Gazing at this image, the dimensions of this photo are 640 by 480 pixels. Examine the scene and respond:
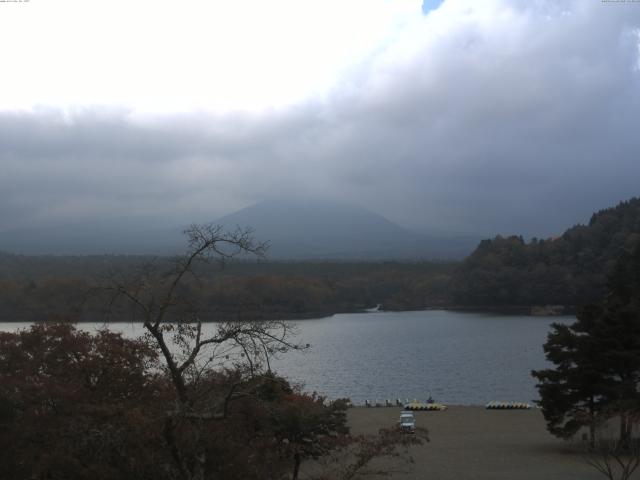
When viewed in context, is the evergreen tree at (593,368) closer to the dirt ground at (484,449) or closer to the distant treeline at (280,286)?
the dirt ground at (484,449)

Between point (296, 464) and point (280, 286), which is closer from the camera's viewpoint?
point (296, 464)

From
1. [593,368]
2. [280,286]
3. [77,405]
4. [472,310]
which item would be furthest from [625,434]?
[472,310]

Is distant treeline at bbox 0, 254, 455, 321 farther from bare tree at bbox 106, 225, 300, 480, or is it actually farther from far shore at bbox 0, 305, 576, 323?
bare tree at bbox 106, 225, 300, 480

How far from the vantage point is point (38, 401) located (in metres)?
7.48

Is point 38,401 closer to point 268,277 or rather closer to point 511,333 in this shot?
point 511,333

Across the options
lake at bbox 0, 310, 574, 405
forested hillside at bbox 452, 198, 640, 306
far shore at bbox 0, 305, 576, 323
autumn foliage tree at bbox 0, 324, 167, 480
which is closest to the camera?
autumn foliage tree at bbox 0, 324, 167, 480

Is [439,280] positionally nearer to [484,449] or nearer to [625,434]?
[484,449]

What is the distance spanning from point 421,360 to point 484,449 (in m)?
22.8

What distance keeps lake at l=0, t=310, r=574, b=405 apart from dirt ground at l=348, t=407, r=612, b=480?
4.74 metres

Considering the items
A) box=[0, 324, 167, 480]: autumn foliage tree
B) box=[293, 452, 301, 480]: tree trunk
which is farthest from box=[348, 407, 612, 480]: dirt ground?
box=[0, 324, 167, 480]: autumn foliage tree

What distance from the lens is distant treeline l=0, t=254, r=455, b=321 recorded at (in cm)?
5438

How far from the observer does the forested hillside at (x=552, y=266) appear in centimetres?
7188

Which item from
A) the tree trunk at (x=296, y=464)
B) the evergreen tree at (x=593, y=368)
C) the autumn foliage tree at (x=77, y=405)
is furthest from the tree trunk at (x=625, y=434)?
the autumn foliage tree at (x=77, y=405)

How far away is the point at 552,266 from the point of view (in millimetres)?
75125
